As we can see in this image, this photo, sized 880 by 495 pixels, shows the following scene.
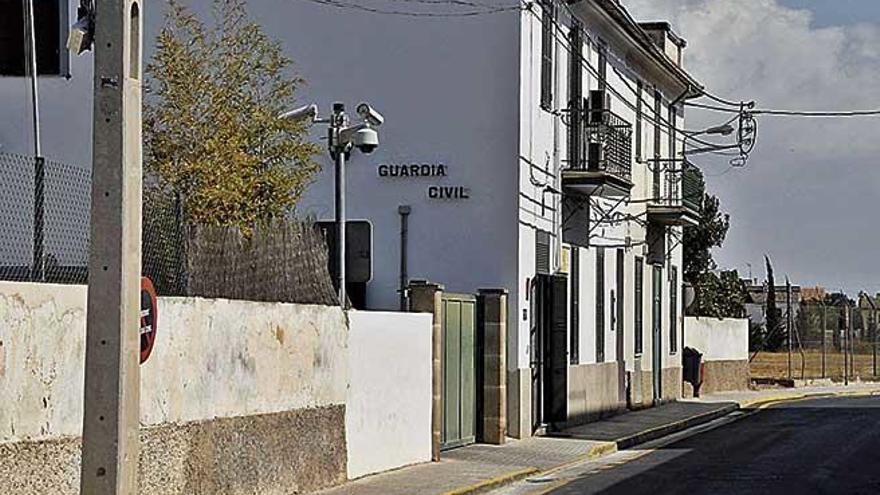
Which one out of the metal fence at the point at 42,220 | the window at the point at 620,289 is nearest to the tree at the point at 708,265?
the window at the point at 620,289

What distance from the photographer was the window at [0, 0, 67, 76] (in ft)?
69.2

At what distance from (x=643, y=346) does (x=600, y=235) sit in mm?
5228

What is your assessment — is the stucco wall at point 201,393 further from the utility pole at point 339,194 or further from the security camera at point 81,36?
the security camera at point 81,36

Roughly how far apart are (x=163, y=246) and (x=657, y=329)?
23928 mm

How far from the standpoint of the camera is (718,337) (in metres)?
45.2

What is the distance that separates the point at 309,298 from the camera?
57.6ft

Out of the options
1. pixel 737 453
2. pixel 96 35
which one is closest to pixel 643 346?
pixel 737 453

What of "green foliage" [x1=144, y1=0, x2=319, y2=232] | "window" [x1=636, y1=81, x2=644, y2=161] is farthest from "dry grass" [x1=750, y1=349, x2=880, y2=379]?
"green foliage" [x1=144, y1=0, x2=319, y2=232]

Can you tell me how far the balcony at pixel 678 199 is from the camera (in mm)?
35625

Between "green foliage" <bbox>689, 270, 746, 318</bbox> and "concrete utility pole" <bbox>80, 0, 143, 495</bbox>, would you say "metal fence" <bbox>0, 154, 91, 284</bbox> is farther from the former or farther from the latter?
"green foliage" <bbox>689, 270, 746, 318</bbox>

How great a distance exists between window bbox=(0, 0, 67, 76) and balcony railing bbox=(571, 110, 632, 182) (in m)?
9.26

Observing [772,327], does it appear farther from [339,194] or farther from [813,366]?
[339,194]

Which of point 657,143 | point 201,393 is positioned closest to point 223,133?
point 201,393

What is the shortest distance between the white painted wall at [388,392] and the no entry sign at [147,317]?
6.44 m
